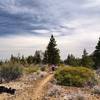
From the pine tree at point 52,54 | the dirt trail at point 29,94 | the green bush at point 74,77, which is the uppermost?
the pine tree at point 52,54

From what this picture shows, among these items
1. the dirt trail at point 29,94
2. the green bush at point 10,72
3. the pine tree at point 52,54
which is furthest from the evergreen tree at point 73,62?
the dirt trail at point 29,94

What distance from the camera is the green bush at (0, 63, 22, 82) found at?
32.3 metres

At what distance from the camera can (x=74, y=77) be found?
29.0 meters

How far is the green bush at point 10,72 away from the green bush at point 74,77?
471 cm

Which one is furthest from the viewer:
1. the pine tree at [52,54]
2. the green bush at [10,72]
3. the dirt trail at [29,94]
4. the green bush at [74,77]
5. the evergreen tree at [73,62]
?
the evergreen tree at [73,62]

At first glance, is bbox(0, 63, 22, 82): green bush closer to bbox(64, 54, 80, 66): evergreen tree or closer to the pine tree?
the pine tree

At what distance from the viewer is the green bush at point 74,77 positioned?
28.2 metres

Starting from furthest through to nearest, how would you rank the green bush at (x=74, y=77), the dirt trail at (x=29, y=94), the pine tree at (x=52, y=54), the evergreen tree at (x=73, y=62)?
the evergreen tree at (x=73, y=62), the pine tree at (x=52, y=54), the green bush at (x=74, y=77), the dirt trail at (x=29, y=94)

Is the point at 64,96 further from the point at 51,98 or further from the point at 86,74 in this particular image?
the point at 86,74

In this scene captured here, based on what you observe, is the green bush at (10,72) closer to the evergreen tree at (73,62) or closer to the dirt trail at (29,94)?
the dirt trail at (29,94)

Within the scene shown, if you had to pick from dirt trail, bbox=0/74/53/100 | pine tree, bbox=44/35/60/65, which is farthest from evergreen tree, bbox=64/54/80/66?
Answer: dirt trail, bbox=0/74/53/100

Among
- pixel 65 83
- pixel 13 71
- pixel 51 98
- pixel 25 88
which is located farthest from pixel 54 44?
pixel 51 98

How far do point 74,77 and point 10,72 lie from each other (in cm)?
753

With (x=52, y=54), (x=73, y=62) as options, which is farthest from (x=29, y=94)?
(x=73, y=62)
